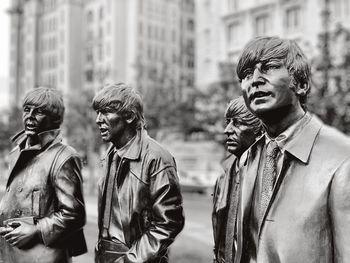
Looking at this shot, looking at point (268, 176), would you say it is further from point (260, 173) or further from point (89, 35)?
point (89, 35)

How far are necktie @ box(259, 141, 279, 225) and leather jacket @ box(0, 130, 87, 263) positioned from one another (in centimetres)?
189

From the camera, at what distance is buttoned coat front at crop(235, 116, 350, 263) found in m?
1.82

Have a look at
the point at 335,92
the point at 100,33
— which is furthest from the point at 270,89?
the point at 100,33

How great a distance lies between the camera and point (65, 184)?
12.0 ft

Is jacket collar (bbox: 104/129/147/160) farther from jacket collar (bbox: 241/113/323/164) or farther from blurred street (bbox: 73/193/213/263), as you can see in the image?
blurred street (bbox: 73/193/213/263)

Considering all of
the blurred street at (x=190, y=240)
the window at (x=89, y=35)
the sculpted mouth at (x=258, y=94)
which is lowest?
the blurred street at (x=190, y=240)

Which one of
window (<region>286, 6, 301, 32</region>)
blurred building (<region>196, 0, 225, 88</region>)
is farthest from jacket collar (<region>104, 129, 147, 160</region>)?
blurred building (<region>196, 0, 225, 88</region>)

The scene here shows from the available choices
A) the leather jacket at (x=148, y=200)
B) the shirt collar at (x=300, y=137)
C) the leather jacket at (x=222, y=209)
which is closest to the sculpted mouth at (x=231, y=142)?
the leather jacket at (x=222, y=209)

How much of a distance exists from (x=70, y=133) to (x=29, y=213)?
26.4 meters

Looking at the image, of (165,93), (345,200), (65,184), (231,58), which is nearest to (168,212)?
(65,184)

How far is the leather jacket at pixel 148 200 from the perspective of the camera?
3205 mm

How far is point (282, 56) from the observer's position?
2.00m

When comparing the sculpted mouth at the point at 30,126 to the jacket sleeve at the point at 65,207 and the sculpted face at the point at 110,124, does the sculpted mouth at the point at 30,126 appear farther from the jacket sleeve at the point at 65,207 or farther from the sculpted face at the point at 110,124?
the sculpted face at the point at 110,124

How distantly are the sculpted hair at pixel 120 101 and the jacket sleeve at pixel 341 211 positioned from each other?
1874mm
